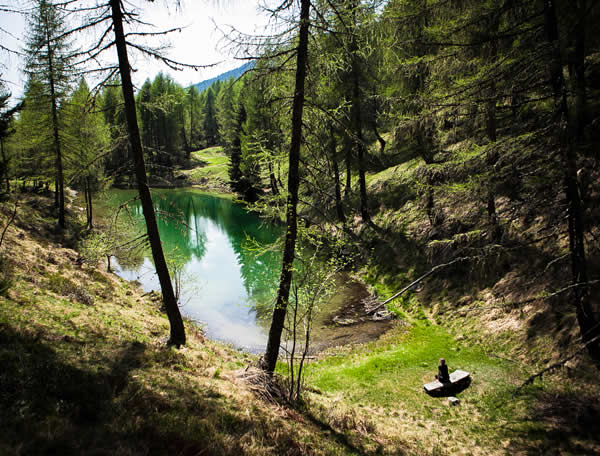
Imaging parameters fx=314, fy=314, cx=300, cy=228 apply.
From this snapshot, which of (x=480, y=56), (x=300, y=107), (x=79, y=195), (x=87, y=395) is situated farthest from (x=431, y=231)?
(x=79, y=195)

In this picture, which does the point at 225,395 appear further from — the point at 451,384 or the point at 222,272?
the point at 222,272

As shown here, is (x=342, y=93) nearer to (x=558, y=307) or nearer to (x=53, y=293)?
(x=558, y=307)

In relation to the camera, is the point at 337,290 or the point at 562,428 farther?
the point at 337,290

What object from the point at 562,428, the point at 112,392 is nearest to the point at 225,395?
the point at 112,392

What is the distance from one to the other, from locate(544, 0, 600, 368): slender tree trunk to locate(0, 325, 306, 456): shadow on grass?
753cm

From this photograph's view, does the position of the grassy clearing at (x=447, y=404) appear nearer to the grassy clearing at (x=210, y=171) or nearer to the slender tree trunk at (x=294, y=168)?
the slender tree trunk at (x=294, y=168)

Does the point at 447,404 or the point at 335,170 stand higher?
the point at 335,170

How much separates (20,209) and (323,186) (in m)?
23.4

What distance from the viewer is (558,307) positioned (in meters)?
9.86

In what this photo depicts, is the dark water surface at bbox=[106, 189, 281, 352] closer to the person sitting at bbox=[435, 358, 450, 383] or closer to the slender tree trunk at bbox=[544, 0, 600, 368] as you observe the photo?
the person sitting at bbox=[435, 358, 450, 383]

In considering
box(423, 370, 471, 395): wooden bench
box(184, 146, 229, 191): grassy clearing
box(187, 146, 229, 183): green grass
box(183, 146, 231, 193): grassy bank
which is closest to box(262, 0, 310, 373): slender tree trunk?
box(423, 370, 471, 395): wooden bench

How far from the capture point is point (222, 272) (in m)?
23.9

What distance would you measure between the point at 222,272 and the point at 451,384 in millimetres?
17954

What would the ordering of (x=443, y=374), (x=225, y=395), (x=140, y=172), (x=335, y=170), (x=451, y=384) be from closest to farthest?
(x=225, y=395)
(x=451, y=384)
(x=443, y=374)
(x=140, y=172)
(x=335, y=170)
